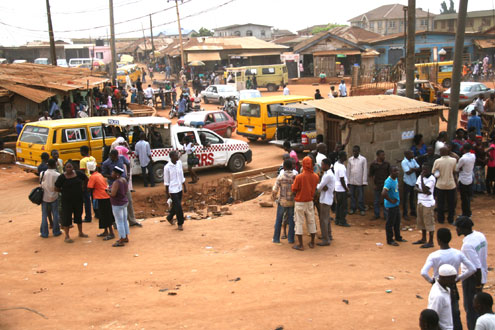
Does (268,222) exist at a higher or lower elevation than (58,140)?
lower

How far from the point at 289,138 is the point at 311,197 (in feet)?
28.4

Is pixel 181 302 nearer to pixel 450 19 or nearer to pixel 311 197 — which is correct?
pixel 311 197

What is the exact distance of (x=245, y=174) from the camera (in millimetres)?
14438

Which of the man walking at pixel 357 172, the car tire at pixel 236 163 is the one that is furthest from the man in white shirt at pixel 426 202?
the car tire at pixel 236 163

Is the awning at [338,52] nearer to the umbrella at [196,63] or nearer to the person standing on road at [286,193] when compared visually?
the umbrella at [196,63]

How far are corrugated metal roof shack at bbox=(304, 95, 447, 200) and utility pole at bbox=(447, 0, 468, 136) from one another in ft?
3.38

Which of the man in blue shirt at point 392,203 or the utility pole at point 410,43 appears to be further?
the utility pole at point 410,43

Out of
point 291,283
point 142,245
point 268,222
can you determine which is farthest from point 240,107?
point 291,283

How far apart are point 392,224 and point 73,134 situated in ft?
31.0

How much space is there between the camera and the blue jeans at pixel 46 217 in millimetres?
9984

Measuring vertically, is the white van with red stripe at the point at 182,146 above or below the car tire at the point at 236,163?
above

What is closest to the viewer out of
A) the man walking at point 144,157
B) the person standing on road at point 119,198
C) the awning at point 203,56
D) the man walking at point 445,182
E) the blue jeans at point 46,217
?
the person standing on road at point 119,198

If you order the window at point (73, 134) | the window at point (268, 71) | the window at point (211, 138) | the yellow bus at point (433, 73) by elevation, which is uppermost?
the window at point (268, 71)

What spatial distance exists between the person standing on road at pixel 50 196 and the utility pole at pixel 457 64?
978 centimetres
